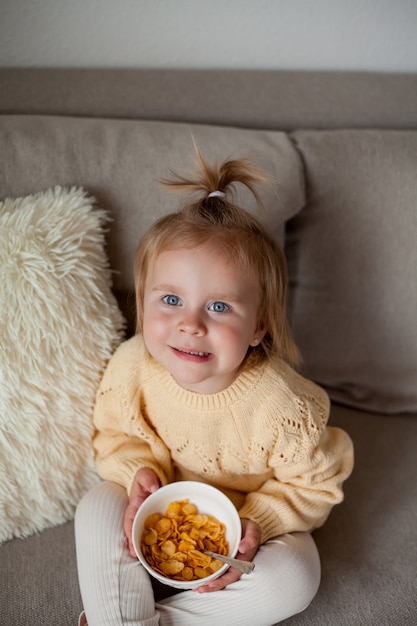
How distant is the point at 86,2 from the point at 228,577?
126cm

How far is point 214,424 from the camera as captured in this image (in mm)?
1029

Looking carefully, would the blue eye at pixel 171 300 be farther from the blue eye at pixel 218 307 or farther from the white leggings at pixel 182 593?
the white leggings at pixel 182 593

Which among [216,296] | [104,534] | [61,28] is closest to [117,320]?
[216,296]

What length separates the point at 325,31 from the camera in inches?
56.2

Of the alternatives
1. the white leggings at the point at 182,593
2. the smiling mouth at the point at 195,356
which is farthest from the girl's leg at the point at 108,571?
the smiling mouth at the point at 195,356

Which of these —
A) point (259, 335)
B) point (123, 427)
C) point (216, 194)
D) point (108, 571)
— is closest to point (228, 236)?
point (216, 194)

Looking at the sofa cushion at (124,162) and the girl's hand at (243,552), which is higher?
the sofa cushion at (124,162)

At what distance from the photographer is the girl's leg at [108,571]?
892mm

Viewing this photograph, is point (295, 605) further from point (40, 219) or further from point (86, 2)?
point (86, 2)

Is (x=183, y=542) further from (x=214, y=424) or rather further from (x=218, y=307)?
(x=218, y=307)

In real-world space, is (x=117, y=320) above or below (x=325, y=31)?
below

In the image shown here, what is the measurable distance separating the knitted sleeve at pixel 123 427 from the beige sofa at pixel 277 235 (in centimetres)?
3

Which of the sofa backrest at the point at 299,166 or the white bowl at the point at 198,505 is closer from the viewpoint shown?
the white bowl at the point at 198,505

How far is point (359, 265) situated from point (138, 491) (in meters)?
0.69
